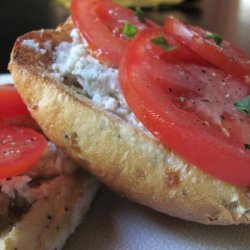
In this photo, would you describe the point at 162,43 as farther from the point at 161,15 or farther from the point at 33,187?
the point at 161,15

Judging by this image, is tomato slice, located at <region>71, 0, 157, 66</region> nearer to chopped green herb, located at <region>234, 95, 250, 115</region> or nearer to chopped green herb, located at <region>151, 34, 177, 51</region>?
chopped green herb, located at <region>151, 34, 177, 51</region>

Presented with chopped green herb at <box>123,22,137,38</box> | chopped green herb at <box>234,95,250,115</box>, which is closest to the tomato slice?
chopped green herb at <box>123,22,137,38</box>

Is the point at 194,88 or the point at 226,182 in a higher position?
the point at 194,88

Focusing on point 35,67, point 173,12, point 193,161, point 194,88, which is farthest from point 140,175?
point 173,12

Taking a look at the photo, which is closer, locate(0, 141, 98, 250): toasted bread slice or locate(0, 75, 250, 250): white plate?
locate(0, 141, 98, 250): toasted bread slice

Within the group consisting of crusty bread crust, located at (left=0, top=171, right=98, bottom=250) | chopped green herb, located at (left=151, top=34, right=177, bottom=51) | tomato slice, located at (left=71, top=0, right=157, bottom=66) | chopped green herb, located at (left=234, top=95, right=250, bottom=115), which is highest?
chopped green herb, located at (left=151, top=34, right=177, bottom=51)

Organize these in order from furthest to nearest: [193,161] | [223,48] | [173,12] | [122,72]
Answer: [173,12]
[223,48]
[122,72]
[193,161]

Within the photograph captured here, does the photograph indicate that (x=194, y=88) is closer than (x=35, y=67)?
Yes

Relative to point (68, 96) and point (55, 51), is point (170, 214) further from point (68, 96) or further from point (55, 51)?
point (55, 51)

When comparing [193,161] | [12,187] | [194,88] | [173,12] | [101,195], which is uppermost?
[194,88]
